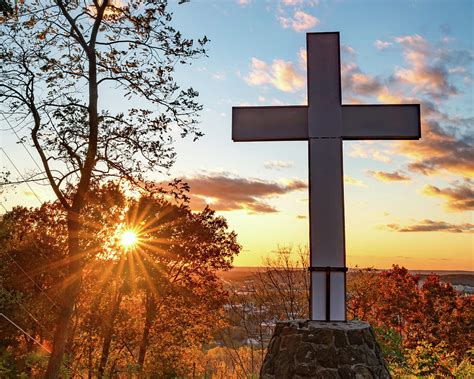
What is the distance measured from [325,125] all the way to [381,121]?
723 mm

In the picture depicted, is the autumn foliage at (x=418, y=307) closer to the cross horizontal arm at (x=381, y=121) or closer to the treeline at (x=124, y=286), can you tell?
the treeline at (x=124, y=286)

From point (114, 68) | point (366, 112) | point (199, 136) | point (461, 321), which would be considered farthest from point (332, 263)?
point (461, 321)

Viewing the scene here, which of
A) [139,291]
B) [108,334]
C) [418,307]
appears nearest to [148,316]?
[139,291]

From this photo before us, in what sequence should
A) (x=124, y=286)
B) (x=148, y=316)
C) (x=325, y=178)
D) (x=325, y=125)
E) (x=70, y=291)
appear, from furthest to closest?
(x=148, y=316), (x=124, y=286), (x=70, y=291), (x=325, y=125), (x=325, y=178)

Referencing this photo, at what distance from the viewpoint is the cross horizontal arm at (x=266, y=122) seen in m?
5.41

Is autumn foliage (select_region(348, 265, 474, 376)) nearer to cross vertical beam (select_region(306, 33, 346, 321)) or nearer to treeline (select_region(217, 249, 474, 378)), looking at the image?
treeline (select_region(217, 249, 474, 378))

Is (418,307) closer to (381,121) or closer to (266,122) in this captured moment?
(381,121)

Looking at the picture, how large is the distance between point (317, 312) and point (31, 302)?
9609 mm

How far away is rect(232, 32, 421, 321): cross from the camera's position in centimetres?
505

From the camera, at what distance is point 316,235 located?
496cm

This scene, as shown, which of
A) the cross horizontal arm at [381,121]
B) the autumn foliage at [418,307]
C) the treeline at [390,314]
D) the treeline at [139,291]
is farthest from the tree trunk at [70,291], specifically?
the autumn foliage at [418,307]

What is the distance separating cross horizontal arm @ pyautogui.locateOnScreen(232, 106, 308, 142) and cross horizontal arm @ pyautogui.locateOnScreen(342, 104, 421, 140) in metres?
0.56

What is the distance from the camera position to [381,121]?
5410mm

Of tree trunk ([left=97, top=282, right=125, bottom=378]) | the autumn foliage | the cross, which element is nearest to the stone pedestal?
the cross
